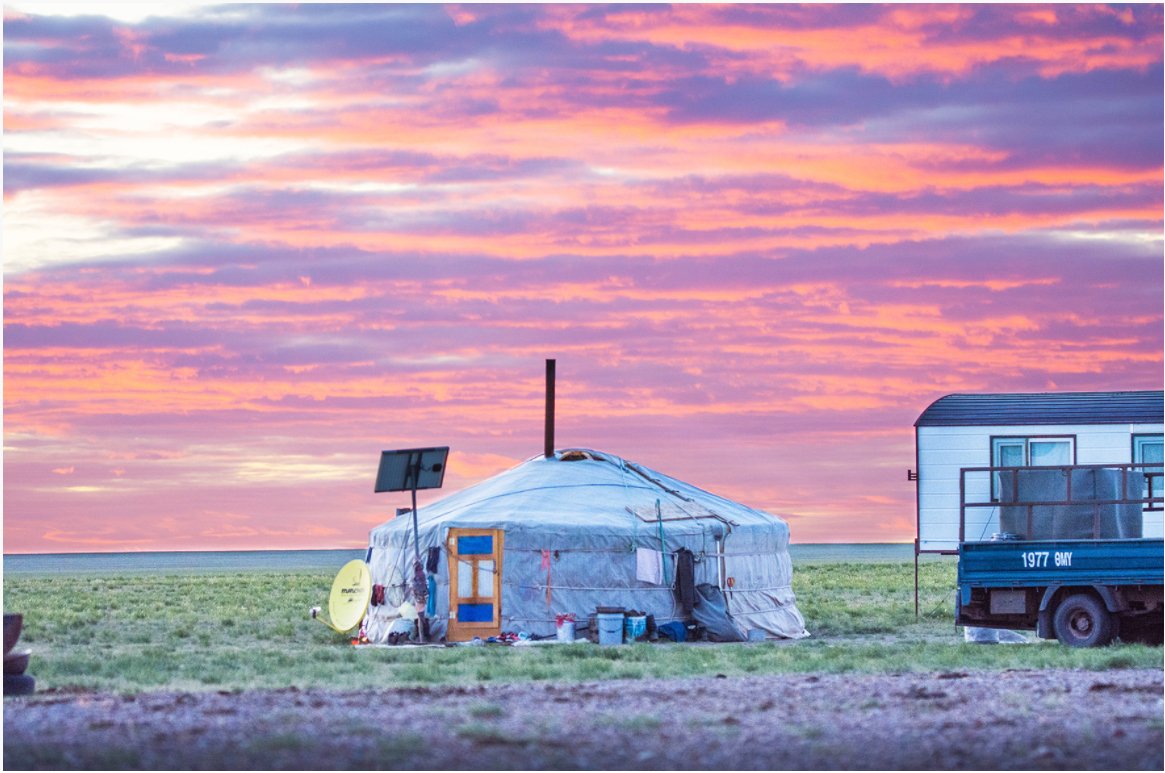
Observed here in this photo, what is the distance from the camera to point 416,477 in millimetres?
25594

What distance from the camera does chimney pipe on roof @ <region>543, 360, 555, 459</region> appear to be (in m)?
29.7

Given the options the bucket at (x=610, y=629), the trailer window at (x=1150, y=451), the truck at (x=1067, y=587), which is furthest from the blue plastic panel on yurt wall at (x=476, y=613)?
the trailer window at (x=1150, y=451)

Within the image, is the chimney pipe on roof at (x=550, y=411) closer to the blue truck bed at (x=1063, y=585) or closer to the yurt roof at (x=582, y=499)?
the yurt roof at (x=582, y=499)

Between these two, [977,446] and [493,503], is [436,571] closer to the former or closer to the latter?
[493,503]

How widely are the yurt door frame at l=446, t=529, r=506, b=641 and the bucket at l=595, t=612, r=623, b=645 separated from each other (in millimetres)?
1590

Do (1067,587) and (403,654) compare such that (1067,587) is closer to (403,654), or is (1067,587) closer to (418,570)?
(403,654)

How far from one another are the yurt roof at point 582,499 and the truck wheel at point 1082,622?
6.13m

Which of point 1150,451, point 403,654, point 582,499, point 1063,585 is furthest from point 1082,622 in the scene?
point 403,654

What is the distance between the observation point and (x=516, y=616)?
25.2m

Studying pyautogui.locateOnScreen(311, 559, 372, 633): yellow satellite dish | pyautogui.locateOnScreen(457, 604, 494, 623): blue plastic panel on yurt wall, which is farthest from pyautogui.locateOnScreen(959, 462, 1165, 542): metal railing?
pyautogui.locateOnScreen(311, 559, 372, 633): yellow satellite dish

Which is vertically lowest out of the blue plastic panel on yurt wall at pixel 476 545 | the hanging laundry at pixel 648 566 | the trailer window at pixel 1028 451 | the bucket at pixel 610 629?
the bucket at pixel 610 629

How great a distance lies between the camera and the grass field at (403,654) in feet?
61.8

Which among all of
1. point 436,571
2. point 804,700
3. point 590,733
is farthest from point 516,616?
point 590,733

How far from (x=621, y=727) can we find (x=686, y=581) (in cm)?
1243
